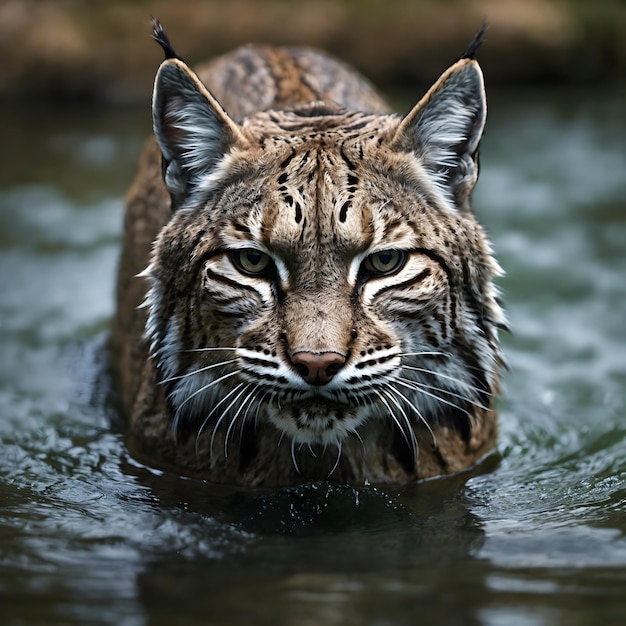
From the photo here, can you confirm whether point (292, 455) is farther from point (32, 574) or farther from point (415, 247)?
point (32, 574)

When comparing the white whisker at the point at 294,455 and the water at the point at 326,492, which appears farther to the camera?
the white whisker at the point at 294,455

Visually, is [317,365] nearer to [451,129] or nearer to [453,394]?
[453,394]

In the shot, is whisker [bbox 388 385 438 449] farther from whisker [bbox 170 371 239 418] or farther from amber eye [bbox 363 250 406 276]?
whisker [bbox 170 371 239 418]

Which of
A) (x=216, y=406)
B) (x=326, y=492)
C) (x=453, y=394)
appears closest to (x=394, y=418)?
(x=453, y=394)

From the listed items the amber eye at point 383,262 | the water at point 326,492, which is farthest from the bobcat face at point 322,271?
the water at point 326,492

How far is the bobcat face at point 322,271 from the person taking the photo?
5.10 meters

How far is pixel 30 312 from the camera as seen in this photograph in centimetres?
938

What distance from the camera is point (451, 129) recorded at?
559cm

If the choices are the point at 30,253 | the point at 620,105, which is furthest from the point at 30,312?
the point at 620,105

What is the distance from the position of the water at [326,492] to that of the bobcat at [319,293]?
256 mm

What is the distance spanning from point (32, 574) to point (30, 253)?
6.42m

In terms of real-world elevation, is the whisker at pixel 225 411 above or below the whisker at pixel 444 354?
below

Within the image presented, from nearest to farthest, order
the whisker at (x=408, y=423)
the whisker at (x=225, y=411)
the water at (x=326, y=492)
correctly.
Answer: the water at (x=326, y=492) → the whisker at (x=408, y=423) → the whisker at (x=225, y=411)

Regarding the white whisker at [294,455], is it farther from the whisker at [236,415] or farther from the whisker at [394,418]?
the whisker at [394,418]
